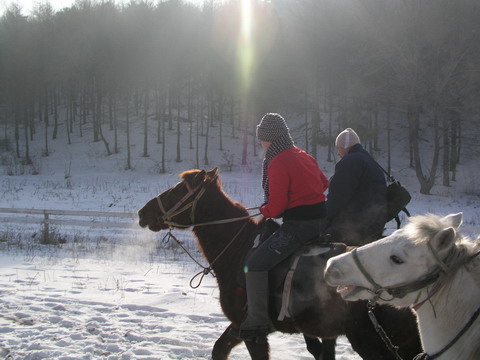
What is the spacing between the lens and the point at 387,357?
155 inches

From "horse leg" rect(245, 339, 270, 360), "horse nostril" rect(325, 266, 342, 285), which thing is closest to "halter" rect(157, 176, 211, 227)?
"horse leg" rect(245, 339, 270, 360)

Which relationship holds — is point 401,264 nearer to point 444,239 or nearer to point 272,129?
point 444,239

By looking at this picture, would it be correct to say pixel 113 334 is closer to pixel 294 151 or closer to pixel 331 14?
pixel 294 151

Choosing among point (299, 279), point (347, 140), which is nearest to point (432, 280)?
point (299, 279)

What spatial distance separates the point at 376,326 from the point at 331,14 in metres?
27.4

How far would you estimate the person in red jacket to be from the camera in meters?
4.25

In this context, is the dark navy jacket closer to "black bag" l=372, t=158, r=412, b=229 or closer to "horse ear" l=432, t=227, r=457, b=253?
"black bag" l=372, t=158, r=412, b=229

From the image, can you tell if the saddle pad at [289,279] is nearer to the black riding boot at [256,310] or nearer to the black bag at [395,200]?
the black riding boot at [256,310]

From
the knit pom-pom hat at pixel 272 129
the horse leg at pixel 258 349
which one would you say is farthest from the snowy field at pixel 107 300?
the knit pom-pom hat at pixel 272 129

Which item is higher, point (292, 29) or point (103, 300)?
point (292, 29)

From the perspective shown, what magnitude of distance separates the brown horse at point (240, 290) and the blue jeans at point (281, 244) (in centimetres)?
26

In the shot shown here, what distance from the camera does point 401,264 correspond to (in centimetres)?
264

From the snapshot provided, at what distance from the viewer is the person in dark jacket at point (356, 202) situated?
5.34 meters

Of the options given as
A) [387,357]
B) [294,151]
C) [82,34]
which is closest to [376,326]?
[387,357]
